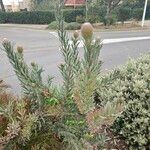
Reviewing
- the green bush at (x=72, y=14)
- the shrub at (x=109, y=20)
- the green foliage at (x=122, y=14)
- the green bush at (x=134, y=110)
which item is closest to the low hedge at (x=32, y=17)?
the green bush at (x=72, y=14)

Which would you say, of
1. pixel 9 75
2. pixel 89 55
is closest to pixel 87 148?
pixel 89 55

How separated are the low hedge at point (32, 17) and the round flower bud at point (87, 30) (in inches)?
1551

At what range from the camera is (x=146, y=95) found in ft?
15.9

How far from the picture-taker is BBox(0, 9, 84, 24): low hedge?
136 feet

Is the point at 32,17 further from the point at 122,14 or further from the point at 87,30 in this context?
the point at 87,30

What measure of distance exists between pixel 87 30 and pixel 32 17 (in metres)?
42.7

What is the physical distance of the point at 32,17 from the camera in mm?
44094

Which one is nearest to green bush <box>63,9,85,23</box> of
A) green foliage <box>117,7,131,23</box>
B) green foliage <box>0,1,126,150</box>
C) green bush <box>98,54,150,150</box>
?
green foliage <box>117,7,131,23</box>

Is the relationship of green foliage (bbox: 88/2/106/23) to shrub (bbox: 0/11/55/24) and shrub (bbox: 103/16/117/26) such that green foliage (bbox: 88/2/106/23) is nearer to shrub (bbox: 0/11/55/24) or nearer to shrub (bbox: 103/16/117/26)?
Answer: shrub (bbox: 103/16/117/26)

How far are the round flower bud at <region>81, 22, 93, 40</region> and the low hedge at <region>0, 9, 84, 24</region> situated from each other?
39389mm

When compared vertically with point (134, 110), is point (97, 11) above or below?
below

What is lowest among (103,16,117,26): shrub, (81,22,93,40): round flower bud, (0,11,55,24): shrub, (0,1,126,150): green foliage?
(0,11,55,24): shrub

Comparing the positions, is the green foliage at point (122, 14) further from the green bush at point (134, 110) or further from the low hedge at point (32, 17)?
the green bush at point (134, 110)

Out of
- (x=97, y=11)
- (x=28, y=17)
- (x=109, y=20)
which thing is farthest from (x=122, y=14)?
(x=28, y=17)
